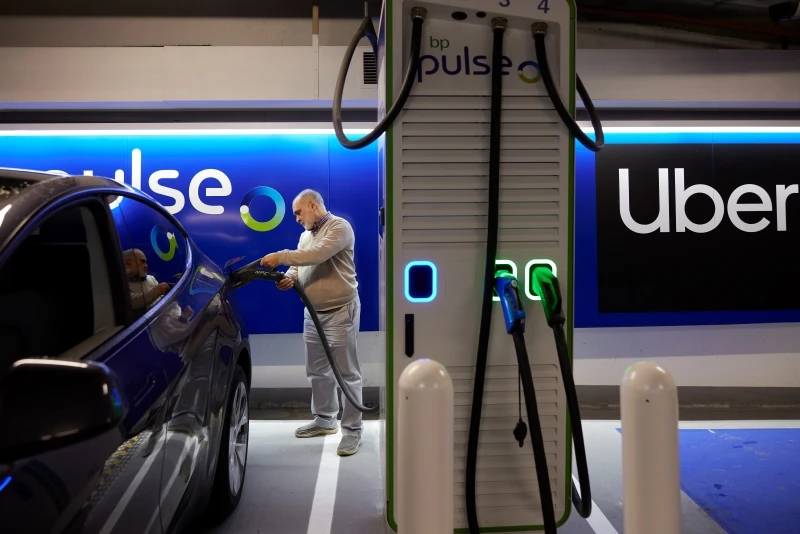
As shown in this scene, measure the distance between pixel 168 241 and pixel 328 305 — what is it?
176cm

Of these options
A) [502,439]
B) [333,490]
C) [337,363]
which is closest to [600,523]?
[502,439]

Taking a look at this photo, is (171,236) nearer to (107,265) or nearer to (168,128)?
(107,265)

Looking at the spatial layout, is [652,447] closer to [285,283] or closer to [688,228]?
[285,283]

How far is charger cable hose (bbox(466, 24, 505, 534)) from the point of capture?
2.17m

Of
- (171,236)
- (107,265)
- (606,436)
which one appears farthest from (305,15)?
(606,436)

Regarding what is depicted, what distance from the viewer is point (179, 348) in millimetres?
1978

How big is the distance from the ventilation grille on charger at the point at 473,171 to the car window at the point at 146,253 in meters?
0.87

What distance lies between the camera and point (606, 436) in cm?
417

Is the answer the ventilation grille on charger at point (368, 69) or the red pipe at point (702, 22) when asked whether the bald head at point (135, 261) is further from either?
the red pipe at point (702, 22)

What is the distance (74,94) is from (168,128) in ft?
2.31

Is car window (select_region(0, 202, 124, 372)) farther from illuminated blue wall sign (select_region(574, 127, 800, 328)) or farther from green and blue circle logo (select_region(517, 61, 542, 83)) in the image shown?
illuminated blue wall sign (select_region(574, 127, 800, 328))

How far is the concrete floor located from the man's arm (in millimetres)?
1228

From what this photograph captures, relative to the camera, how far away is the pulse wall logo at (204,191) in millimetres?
4758

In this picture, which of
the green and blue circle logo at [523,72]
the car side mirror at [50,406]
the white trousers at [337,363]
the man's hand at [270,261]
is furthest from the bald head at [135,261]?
the white trousers at [337,363]
